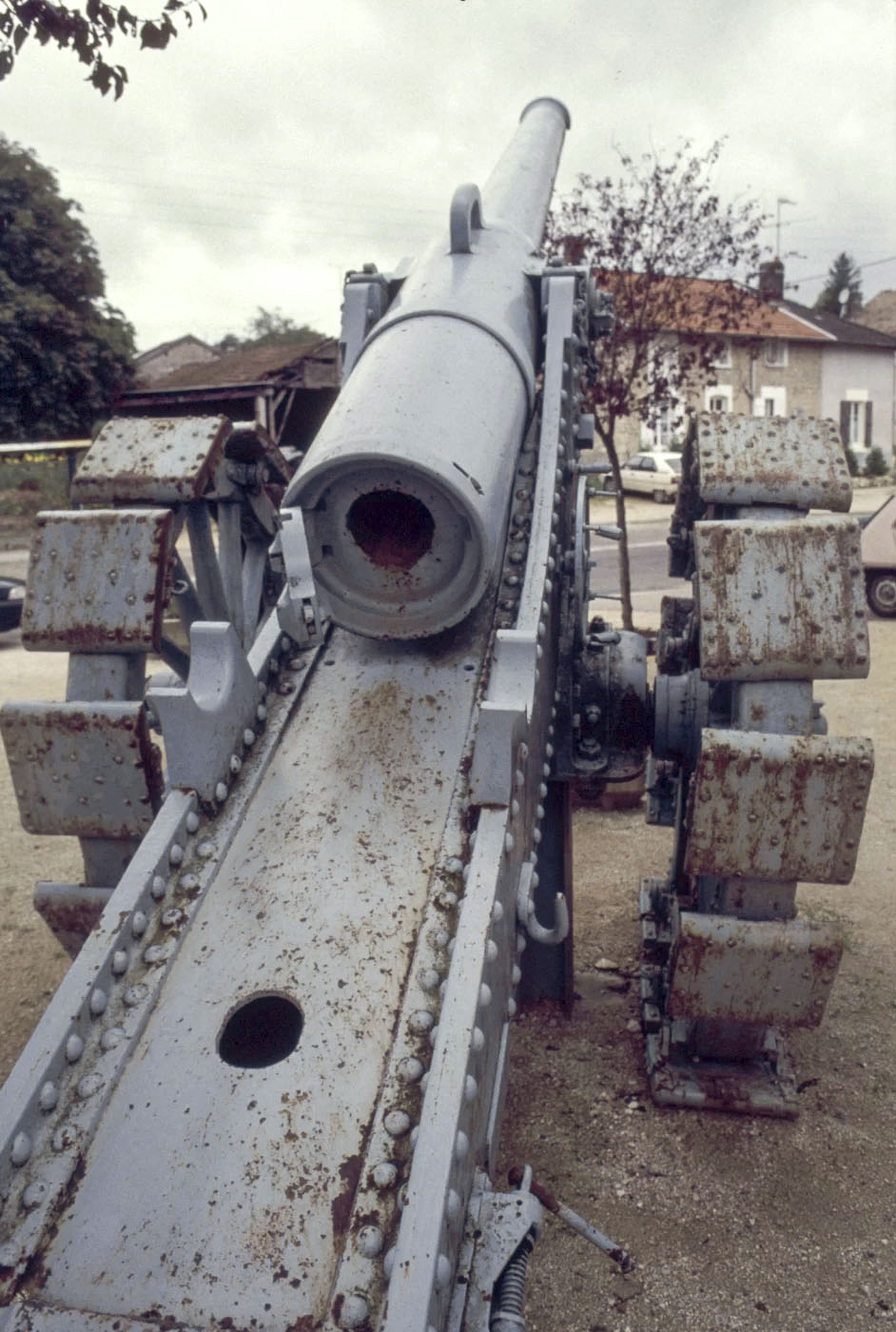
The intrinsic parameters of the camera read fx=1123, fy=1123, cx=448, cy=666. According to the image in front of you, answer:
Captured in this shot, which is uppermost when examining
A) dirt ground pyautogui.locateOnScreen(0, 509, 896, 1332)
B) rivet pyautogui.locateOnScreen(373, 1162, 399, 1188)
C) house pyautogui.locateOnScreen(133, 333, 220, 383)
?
house pyautogui.locateOnScreen(133, 333, 220, 383)

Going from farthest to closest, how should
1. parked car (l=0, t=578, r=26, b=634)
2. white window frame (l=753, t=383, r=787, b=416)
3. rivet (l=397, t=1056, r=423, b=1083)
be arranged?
white window frame (l=753, t=383, r=787, b=416)
parked car (l=0, t=578, r=26, b=634)
rivet (l=397, t=1056, r=423, b=1083)

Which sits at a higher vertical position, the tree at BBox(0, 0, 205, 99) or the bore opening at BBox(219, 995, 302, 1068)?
the tree at BBox(0, 0, 205, 99)

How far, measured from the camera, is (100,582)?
115 inches

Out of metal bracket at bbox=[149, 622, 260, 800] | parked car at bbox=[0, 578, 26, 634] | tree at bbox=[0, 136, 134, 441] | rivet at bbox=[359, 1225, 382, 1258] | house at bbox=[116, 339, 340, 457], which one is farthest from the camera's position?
tree at bbox=[0, 136, 134, 441]

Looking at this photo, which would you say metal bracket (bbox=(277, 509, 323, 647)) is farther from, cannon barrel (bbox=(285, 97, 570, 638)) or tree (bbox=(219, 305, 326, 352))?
tree (bbox=(219, 305, 326, 352))

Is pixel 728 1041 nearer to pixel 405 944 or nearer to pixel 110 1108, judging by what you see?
pixel 405 944

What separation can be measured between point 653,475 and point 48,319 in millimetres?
13876

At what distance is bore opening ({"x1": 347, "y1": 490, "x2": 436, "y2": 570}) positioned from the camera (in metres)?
2.86

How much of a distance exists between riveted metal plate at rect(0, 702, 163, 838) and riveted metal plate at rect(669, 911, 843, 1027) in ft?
4.70

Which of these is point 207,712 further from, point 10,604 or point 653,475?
point 653,475

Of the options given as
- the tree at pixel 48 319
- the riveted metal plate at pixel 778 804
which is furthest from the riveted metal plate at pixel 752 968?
the tree at pixel 48 319

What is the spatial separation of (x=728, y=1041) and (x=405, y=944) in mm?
1638

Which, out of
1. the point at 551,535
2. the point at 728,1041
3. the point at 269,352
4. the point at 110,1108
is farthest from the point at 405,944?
the point at 269,352

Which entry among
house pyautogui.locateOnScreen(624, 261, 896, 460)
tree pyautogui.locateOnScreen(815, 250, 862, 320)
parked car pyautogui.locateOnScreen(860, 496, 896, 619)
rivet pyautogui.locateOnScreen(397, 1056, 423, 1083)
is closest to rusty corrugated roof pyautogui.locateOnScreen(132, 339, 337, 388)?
house pyautogui.locateOnScreen(624, 261, 896, 460)
